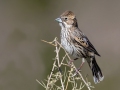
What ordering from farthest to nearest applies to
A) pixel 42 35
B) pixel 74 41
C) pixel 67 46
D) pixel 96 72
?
pixel 42 35 < pixel 96 72 < pixel 74 41 < pixel 67 46

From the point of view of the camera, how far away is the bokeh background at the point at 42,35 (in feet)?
32.0

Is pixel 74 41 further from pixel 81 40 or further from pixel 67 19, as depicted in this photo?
pixel 67 19

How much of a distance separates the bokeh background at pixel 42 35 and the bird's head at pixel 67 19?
4.07ft

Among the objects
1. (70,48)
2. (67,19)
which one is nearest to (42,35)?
(67,19)

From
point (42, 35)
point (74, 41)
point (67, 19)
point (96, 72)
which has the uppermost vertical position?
point (42, 35)

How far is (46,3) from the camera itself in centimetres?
1357

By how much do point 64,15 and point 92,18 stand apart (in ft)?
18.8

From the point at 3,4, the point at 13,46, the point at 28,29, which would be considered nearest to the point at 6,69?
the point at 13,46

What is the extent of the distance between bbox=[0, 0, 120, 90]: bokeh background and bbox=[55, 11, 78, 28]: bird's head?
1.24 meters

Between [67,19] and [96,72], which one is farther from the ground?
[67,19]

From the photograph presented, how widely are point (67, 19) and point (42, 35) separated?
3.85 metres

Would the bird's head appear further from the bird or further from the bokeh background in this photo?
the bokeh background

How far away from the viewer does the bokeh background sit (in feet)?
32.0

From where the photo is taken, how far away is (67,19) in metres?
7.80
